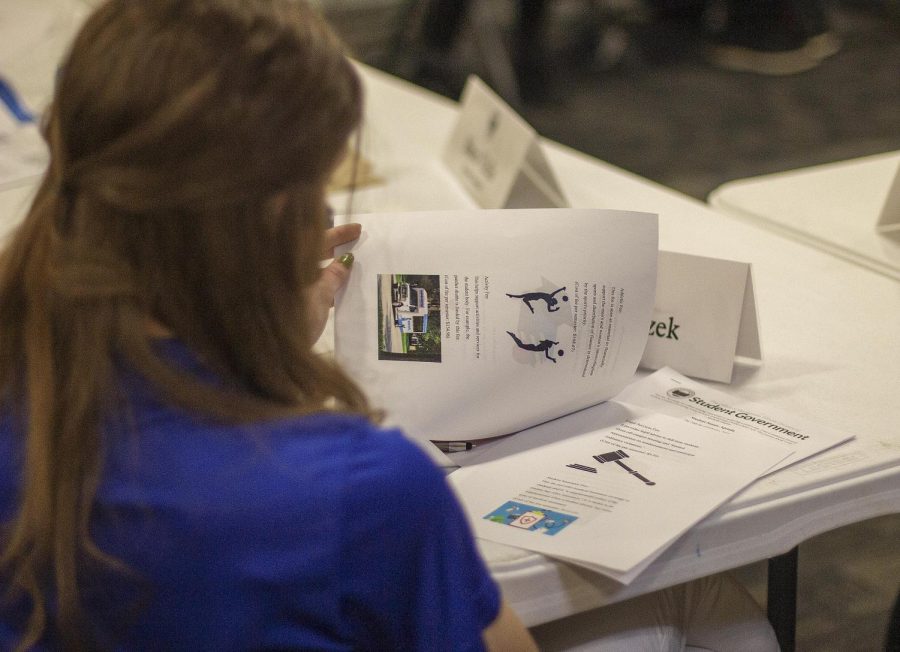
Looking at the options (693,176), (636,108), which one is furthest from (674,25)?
(693,176)

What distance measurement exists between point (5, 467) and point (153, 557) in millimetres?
115

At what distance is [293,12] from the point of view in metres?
0.64

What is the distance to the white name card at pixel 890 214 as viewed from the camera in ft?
4.53

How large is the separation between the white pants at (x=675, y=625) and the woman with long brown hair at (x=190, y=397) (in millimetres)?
297

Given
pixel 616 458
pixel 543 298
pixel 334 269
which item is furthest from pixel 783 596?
pixel 334 269

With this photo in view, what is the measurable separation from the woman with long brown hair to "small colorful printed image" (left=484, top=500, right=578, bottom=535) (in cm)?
19

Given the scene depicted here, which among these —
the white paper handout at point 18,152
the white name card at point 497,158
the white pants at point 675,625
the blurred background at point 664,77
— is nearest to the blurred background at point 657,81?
the blurred background at point 664,77

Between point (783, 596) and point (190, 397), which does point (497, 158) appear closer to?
point (783, 596)

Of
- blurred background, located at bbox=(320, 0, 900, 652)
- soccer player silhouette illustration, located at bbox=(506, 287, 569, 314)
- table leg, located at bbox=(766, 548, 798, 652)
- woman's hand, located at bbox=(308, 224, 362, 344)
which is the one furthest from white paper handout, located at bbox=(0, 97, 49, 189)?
blurred background, located at bbox=(320, 0, 900, 652)

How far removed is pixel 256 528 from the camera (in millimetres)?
577

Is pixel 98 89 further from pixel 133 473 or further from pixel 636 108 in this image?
pixel 636 108

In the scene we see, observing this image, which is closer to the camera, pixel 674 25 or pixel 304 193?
pixel 304 193

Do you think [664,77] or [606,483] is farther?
[664,77]

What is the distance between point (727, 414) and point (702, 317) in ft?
0.40
